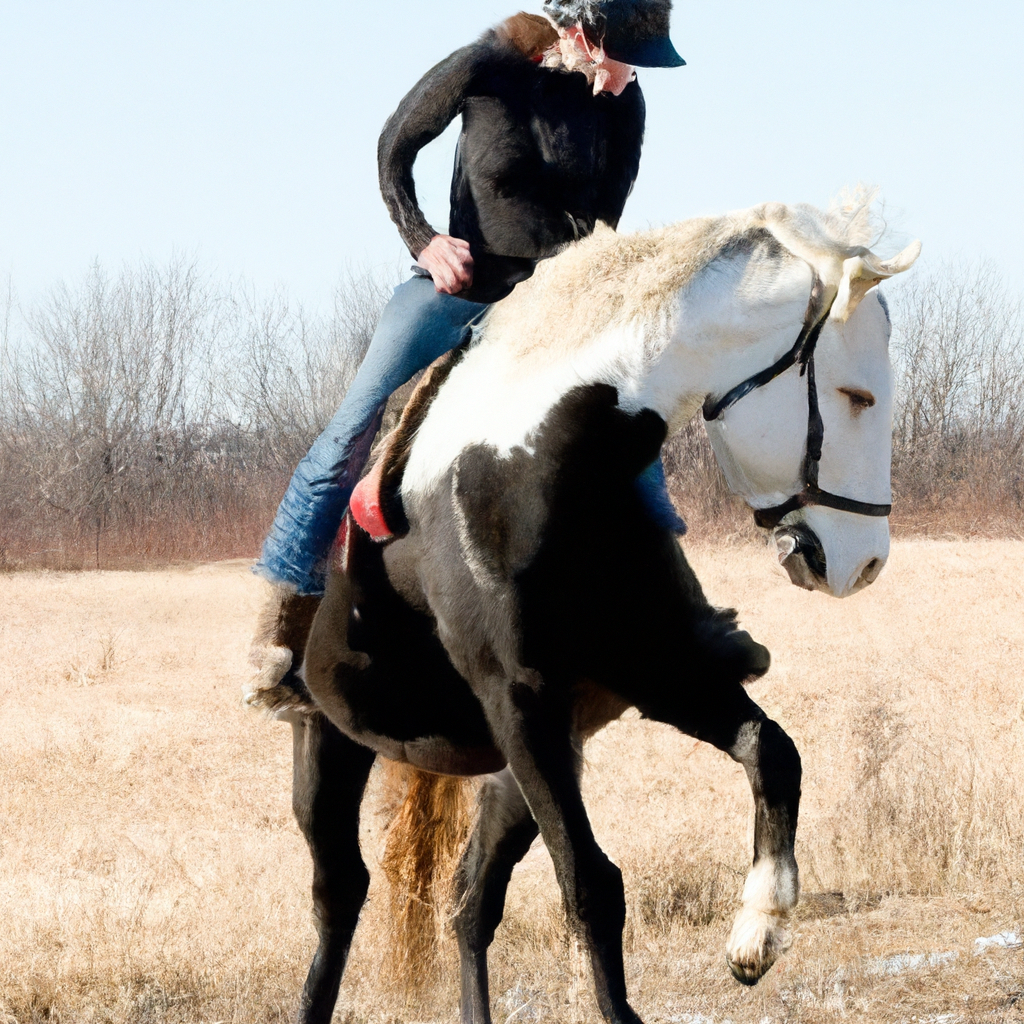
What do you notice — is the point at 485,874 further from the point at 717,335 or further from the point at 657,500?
the point at 717,335

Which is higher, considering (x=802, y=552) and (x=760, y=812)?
(x=802, y=552)

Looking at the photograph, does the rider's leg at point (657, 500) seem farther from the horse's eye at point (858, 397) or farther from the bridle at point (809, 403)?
the horse's eye at point (858, 397)

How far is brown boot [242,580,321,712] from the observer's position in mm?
3582

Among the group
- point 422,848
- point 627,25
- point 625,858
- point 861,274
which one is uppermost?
point 627,25

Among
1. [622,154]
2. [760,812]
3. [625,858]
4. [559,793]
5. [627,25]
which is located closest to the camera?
[559,793]

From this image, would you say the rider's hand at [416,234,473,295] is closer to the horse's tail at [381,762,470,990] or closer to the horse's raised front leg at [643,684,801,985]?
the horse's raised front leg at [643,684,801,985]

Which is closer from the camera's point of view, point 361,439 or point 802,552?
point 802,552

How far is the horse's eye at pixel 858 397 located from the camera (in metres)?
2.62

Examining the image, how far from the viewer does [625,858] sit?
548 centimetres

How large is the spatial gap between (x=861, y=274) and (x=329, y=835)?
7.72ft

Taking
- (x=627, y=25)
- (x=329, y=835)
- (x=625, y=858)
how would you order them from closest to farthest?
(x=627, y=25), (x=329, y=835), (x=625, y=858)

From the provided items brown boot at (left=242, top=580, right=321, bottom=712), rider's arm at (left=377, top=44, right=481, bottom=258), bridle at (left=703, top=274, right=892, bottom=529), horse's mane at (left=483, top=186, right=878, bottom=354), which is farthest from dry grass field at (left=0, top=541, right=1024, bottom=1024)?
rider's arm at (left=377, top=44, right=481, bottom=258)

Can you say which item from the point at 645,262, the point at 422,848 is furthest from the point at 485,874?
the point at 645,262

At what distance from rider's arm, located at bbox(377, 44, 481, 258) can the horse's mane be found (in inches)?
15.9
